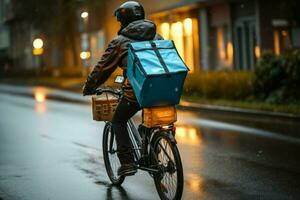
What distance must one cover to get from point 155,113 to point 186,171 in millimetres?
2439

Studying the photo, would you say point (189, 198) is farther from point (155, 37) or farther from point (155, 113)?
point (155, 37)

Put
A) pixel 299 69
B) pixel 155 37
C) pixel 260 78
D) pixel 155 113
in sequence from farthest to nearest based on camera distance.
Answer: pixel 260 78
pixel 299 69
pixel 155 37
pixel 155 113

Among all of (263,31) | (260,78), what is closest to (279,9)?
(263,31)

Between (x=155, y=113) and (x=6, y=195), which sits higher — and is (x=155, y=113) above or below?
above

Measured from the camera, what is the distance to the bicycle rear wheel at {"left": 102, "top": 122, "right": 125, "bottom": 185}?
8167mm

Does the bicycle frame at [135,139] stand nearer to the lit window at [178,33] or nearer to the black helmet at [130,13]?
the black helmet at [130,13]

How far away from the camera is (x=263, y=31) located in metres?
26.1

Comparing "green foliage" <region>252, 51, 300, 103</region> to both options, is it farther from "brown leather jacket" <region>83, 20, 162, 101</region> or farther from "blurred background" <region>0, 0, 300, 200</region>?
"brown leather jacket" <region>83, 20, 162, 101</region>

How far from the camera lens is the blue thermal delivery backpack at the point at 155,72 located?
664cm

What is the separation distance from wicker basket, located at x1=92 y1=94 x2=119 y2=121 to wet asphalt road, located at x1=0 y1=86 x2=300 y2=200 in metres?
0.86

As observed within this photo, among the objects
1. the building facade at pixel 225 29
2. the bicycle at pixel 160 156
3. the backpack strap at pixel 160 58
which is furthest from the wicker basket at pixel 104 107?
the building facade at pixel 225 29

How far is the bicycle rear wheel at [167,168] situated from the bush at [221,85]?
492 inches

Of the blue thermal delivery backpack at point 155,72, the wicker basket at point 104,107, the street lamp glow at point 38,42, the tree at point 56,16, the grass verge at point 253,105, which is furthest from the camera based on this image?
the street lamp glow at point 38,42

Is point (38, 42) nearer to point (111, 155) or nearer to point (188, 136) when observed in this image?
point (188, 136)
